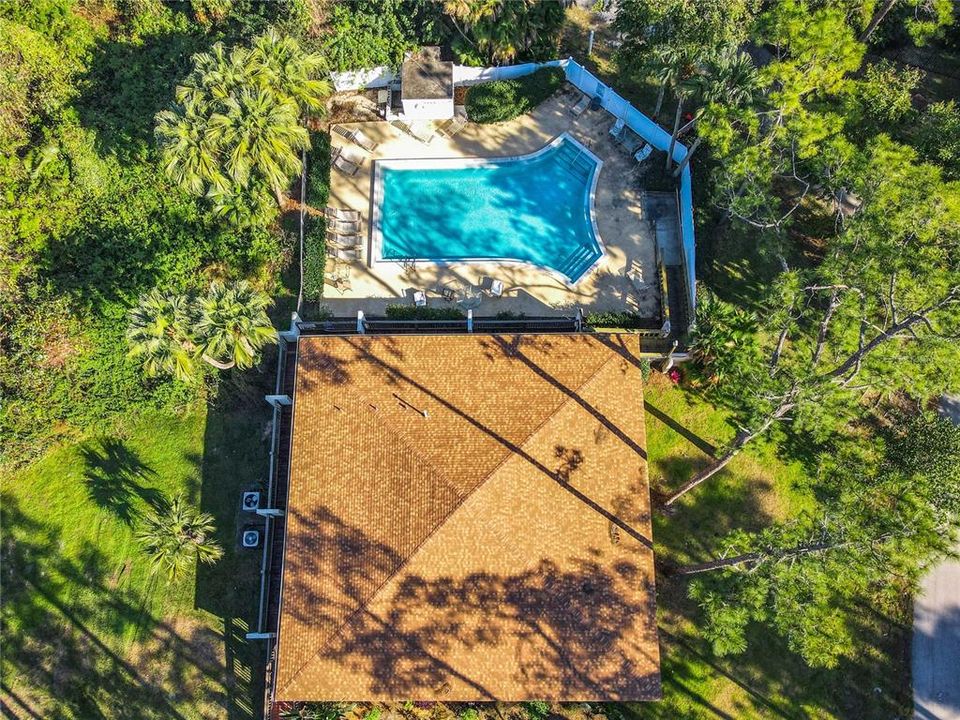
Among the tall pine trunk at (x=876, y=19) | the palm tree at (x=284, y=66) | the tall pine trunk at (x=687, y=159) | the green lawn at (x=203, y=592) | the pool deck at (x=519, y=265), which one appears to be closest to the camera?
the green lawn at (x=203, y=592)

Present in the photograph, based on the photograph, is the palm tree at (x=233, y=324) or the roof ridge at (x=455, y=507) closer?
the roof ridge at (x=455, y=507)

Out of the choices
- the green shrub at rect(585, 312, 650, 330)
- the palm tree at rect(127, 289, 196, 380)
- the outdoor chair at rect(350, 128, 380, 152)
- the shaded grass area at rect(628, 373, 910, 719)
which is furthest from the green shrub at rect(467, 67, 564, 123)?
the palm tree at rect(127, 289, 196, 380)

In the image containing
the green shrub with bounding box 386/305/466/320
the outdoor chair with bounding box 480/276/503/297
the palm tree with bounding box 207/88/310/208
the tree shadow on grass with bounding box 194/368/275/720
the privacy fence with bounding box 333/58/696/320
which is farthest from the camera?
the outdoor chair with bounding box 480/276/503/297

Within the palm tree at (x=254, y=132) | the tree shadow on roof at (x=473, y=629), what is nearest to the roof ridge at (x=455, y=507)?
the tree shadow on roof at (x=473, y=629)

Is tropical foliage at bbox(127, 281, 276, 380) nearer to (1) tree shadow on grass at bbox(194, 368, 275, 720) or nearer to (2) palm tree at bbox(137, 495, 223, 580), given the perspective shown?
(1) tree shadow on grass at bbox(194, 368, 275, 720)

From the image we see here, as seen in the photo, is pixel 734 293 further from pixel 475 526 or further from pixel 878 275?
pixel 475 526

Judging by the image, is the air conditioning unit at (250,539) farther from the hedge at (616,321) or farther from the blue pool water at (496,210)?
the hedge at (616,321)
